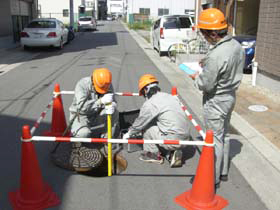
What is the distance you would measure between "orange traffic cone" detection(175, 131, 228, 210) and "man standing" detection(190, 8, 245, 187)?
46 cm

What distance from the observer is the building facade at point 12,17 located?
17975mm

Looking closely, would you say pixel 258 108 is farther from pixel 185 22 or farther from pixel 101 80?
pixel 185 22

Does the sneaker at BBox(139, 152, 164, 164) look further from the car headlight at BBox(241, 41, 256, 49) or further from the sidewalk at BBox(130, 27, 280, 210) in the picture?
the car headlight at BBox(241, 41, 256, 49)

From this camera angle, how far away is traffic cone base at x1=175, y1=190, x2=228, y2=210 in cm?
304

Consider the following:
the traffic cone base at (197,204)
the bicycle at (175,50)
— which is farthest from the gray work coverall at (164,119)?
the bicycle at (175,50)

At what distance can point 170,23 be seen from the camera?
14.3 m

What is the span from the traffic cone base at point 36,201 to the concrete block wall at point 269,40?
6072mm

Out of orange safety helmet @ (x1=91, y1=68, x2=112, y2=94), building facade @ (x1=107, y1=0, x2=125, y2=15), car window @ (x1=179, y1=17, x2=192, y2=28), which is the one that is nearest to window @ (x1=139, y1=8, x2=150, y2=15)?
car window @ (x1=179, y1=17, x2=192, y2=28)

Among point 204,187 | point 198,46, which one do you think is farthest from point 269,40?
point 204,187

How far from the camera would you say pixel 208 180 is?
118 inches

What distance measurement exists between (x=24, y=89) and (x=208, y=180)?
638 cm

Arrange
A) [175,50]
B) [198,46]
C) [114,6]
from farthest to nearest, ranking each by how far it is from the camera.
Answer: [114,6], [175,50], [198,46]

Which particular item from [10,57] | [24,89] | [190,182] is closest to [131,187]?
[190,182]

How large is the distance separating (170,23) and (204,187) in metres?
12.2
